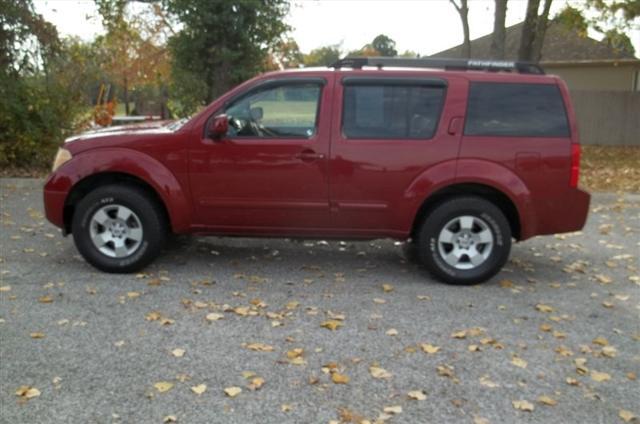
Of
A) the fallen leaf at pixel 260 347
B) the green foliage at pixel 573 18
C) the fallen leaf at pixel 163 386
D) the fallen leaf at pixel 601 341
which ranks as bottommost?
the fallen leaf at pixel 601 341

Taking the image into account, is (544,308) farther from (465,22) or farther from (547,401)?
(465,22)

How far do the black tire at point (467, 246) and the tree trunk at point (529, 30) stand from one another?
1390 centimetres

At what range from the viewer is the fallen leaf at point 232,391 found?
3925mm

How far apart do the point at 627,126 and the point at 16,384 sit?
2074 cm

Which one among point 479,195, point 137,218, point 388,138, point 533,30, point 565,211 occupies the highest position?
point 533,30

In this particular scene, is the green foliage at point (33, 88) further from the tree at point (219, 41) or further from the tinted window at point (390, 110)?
the tinted window at point (390, 110)

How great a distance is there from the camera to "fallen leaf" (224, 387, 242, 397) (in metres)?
3.92

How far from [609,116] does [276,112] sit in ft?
58.5

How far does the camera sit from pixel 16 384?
13.1ft

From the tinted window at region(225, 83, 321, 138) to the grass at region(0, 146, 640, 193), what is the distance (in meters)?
7.34

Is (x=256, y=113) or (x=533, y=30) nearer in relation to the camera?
(x=256, y=113)

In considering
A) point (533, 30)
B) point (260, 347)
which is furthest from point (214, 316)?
point (533, 30)

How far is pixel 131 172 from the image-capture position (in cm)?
616

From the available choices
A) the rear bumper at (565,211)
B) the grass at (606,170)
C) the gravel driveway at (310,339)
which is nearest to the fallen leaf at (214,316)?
the gravel driveway at (310,339)
